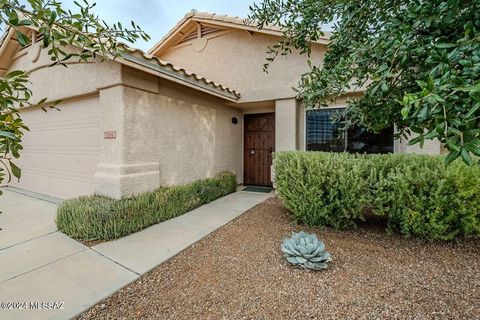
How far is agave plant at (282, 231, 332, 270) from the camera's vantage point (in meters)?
3.19

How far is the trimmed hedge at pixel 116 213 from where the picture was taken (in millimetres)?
4223

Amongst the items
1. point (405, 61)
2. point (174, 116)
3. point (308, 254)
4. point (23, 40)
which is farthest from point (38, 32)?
point (174, 116)

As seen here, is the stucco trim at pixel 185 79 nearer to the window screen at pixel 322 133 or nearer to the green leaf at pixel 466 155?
the window screen at pixel 322 133

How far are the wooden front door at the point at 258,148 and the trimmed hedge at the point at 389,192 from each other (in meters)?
3.63

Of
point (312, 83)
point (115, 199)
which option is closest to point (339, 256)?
point (312, 83)

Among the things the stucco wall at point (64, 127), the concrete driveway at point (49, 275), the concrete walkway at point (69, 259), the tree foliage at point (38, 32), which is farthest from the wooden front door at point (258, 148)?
the tree foliage at point (38, 32)

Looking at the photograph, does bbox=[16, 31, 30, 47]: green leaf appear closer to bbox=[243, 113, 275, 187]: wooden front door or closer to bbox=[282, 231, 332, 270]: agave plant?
bbox=[282, 231, 332, 270]: agave plant

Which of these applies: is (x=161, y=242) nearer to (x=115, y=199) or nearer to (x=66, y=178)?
(x=115, y=199)

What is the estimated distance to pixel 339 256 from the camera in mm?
3586

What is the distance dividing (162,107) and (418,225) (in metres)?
5.75

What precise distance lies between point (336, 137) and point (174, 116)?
15.6 ft

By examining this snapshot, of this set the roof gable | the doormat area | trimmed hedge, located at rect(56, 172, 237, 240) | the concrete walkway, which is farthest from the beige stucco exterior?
the doormat area

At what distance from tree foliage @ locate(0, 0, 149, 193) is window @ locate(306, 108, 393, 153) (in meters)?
5.75

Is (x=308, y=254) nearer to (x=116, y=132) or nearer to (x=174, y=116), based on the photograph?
(x=116, y=132)
